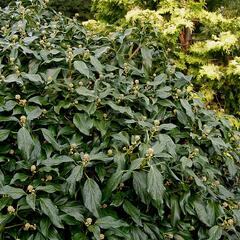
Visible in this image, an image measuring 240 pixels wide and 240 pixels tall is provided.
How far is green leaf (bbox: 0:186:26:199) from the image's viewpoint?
163cm

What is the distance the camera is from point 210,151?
2.25m

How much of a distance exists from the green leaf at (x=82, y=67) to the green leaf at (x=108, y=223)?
28.1 inches

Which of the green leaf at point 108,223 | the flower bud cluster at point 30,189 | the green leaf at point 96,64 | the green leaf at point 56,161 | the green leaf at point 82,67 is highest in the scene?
the green leaf at point 82,67

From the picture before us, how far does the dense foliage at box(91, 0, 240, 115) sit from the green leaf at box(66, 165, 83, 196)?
179 cm

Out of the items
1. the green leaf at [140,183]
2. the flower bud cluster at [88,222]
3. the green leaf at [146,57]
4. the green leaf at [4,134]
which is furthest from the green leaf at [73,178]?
the green leaf at [146,57]

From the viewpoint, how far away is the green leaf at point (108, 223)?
5.51 ft

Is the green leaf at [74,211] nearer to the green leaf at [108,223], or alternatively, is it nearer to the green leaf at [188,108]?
the green leaf at [108,223]

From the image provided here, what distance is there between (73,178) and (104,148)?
264 mm

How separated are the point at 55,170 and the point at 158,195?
442mm

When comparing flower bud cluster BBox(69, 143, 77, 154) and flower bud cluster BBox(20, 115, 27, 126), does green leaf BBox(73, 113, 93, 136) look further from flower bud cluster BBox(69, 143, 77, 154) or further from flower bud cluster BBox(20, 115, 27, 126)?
flower bud cluster BBox(20, 115, 27, 126)

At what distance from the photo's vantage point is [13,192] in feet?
5.39

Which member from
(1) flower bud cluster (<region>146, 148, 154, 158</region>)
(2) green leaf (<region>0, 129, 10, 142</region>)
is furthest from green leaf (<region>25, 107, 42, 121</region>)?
(1) flower bud cluster (<region>146, 148, 154, 158</region>)

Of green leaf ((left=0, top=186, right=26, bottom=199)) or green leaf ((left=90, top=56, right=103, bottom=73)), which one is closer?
green leaf ((left=0, top=186, right=26, bottom=199))

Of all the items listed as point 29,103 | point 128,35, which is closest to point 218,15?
point 128,35
